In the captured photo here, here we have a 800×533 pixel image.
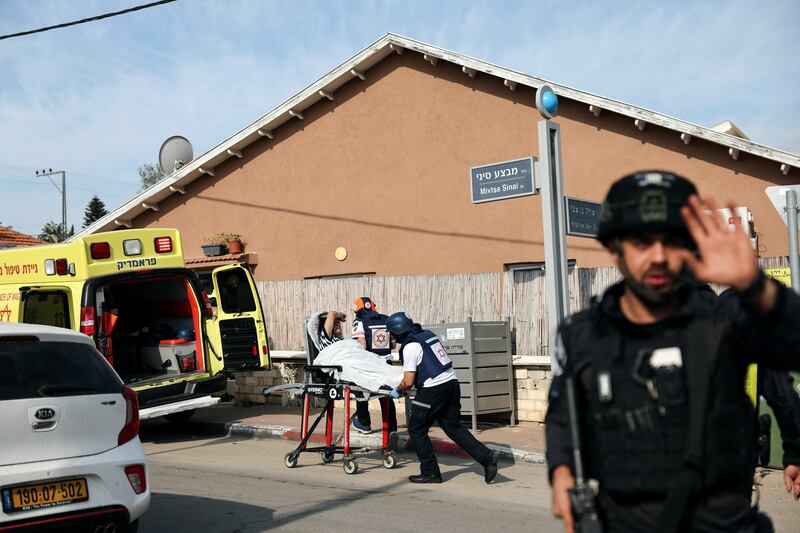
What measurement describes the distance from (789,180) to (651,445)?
11.7 metres

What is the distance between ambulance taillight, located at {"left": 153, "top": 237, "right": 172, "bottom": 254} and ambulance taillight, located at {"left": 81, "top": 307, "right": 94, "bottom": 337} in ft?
4.63

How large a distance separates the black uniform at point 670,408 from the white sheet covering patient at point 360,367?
7045 millimetres

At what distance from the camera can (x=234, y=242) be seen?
730 inches

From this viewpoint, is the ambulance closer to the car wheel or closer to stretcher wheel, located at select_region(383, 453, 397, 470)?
the car wheel

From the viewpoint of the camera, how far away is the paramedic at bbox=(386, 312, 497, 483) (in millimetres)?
9047

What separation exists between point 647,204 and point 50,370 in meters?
4.63

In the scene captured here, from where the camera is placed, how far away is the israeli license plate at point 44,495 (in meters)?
5.43

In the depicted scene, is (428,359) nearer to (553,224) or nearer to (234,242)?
(553,224)

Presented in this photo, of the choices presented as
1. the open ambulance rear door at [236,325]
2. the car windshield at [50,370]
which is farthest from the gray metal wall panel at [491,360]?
the car windshield at [50,370]

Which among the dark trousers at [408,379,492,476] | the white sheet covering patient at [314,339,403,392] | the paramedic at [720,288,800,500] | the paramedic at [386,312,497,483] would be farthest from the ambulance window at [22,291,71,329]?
the paramedic at [720,288,800,500]

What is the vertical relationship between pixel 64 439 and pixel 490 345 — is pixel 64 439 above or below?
below

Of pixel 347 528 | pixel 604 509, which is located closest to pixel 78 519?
pixel 347 528

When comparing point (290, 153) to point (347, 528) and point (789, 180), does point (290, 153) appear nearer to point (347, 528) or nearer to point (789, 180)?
point (789, 180)

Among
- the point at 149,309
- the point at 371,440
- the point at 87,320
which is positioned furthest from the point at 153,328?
the point at 371,440
